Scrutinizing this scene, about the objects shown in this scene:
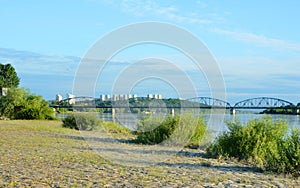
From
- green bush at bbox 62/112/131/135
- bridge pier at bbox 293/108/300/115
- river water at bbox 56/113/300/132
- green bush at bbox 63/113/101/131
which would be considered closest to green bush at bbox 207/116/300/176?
river water at bbox 56/113/300/132

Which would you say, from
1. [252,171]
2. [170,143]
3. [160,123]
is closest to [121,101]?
[160,123]

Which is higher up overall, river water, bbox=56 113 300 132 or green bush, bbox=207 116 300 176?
river water, bbox=56 113 300 132

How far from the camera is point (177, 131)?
1440 cm

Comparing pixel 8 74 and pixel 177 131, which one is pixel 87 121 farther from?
pixel 8 74

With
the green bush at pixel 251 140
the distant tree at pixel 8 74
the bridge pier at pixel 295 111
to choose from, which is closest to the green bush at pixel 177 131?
the green bush at pixel 251 140

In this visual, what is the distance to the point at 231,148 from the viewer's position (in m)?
11.4

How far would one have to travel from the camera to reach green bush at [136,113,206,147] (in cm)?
1434

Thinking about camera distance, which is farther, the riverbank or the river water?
the river water

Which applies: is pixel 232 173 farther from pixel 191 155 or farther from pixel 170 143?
pixel 170 143

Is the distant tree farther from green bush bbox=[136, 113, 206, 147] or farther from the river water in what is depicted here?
green bush bbox=[136, 113, 206, 147]

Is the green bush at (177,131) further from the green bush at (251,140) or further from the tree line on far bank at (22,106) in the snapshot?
the tree line on far bank at (22,106)

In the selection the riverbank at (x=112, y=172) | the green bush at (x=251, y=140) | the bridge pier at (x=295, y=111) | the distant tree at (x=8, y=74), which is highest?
the distant tree at (x=8, y=74)

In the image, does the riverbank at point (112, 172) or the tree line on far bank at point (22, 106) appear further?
the tree line on far bank at point (22, 106)

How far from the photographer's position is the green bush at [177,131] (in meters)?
14.3
